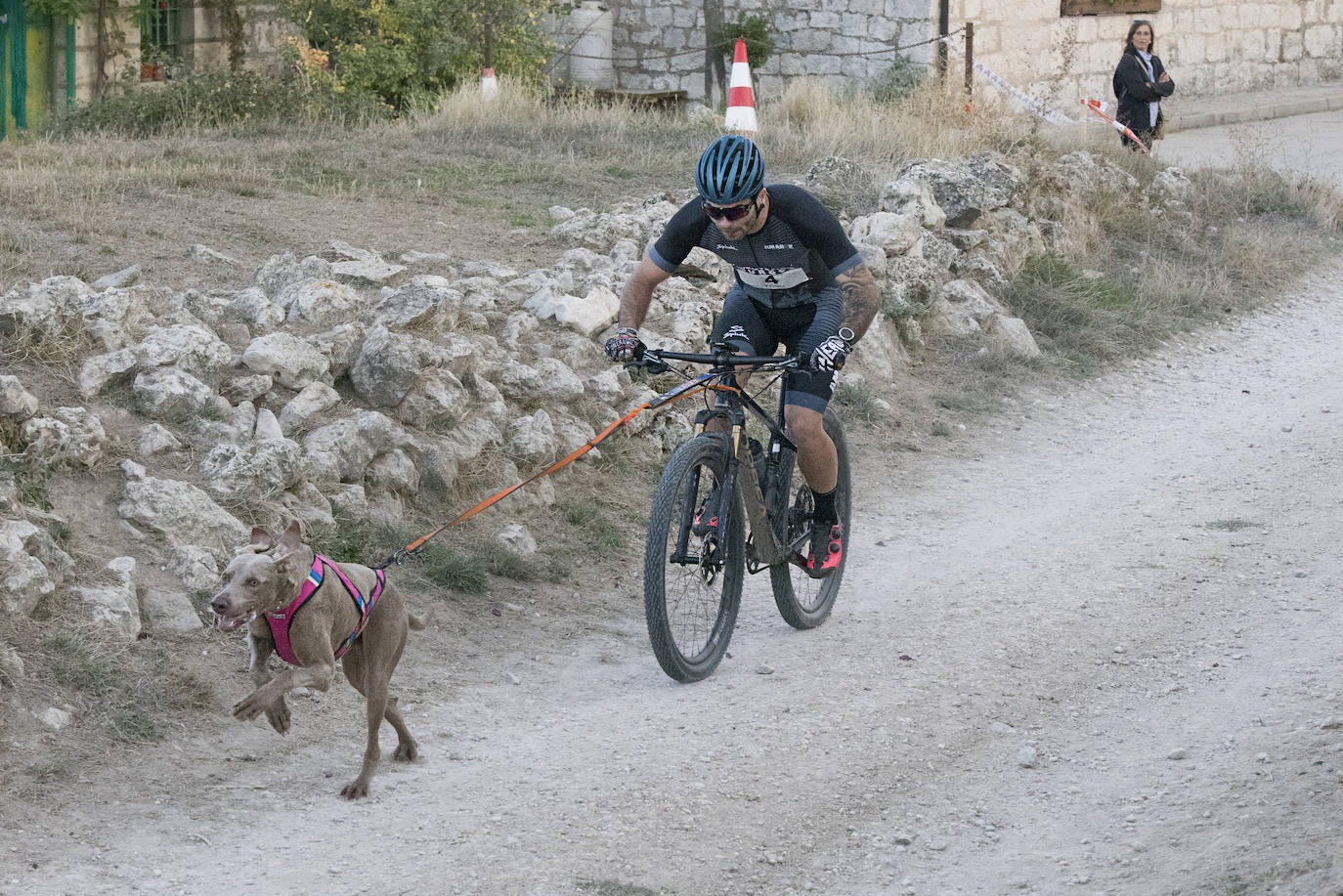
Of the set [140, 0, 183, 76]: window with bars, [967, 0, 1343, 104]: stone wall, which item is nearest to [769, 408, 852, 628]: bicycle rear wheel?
[967, 0, 1343, 104]: stone wall

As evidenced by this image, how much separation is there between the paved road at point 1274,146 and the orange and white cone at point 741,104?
4316 millimetres

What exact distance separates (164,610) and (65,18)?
1471cm

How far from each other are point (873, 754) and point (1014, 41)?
51.4 feet

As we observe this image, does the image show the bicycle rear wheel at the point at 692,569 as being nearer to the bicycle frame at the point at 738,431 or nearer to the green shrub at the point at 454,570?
the bicycle frame at the point at 738,431

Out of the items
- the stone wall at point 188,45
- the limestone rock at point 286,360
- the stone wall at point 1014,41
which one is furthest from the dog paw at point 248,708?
the stone wall at point 188,45

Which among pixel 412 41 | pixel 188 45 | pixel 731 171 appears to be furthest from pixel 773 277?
pixel 188 45

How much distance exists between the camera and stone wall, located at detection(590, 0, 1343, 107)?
18.5 m

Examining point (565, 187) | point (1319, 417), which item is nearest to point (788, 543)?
point (1319, 417)

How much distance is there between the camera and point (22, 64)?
703 inches

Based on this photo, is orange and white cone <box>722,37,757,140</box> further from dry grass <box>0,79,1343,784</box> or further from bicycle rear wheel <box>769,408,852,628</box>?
bicycle rear wheel <box>769,408,852,628</box>

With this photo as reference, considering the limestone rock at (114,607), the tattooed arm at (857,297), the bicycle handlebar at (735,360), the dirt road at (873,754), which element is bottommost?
the dirt road at (873,754)

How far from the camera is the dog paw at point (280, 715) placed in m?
3.96

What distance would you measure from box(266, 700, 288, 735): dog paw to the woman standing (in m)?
A: 12.6

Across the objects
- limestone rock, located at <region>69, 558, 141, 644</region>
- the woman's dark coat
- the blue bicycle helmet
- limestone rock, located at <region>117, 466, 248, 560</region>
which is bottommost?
limestone rock, located at <region>69, 558, 141, 644</region>
